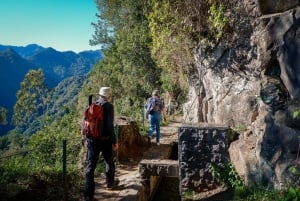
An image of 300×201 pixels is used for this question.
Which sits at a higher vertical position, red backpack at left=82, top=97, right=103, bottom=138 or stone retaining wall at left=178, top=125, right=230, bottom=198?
red backpack at left=82, top=97, right=103, bottom=138

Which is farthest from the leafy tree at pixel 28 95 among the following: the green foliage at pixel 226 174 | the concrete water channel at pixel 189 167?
the green foliage at pixel 226 174

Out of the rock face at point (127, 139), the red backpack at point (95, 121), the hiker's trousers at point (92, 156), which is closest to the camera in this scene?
the red backpack at point (95, 121)

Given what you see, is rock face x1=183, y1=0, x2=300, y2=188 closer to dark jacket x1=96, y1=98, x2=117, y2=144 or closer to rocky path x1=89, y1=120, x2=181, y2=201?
rocky path x1=89, y1=120, x2=181, y2=201

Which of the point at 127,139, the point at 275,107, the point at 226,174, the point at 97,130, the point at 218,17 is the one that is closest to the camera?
the point at 275,107

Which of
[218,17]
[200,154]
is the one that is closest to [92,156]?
[200,154]

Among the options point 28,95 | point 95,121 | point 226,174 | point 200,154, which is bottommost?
point 226,174

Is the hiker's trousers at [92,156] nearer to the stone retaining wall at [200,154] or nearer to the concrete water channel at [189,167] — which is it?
the concrete water channel at [189,167]

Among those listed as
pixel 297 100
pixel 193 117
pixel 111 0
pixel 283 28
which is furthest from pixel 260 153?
pixel 111 0

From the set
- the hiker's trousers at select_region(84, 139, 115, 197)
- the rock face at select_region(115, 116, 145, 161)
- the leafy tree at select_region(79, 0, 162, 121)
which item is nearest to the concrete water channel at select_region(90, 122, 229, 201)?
the hiker's trousers at select_region(84, 139, 115, 197)

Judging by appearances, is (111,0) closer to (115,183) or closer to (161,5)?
(161,5)

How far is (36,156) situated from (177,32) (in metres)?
6.41

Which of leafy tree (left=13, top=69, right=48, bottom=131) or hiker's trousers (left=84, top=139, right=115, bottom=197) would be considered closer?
hiker's trousers (left=84, top=139, right=115, bottom=197)

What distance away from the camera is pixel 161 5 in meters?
12.1

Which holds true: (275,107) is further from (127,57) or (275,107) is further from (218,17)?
(127,57)
